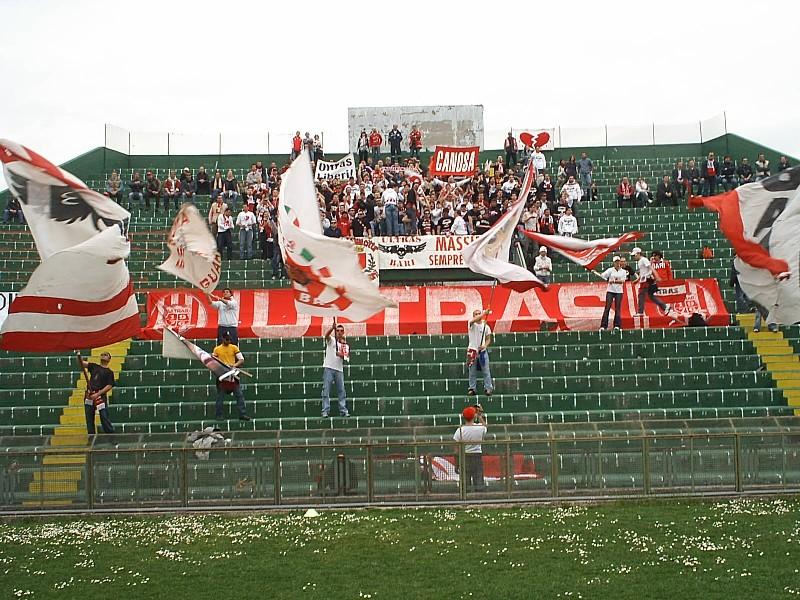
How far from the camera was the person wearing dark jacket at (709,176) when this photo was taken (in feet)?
126

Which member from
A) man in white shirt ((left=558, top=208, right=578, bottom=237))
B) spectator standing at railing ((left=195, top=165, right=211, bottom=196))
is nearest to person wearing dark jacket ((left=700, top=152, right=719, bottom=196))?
man in white shirt ((left=558, top=208, right=578, bottom=237))

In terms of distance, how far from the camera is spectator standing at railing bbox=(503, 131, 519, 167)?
42.0 meters

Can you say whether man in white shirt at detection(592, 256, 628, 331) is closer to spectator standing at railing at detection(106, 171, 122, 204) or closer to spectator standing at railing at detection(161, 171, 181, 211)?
spectator standing at railing at detection(161, 171, 181, 211)

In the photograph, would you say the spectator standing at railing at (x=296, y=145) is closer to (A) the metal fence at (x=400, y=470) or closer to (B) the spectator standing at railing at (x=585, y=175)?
(B) the spectator standing at railing at (x=585, y=175)

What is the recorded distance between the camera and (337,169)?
4009 centimetres

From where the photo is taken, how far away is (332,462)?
18688 millimetres

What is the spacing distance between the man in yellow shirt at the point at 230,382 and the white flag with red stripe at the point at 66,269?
5818mm

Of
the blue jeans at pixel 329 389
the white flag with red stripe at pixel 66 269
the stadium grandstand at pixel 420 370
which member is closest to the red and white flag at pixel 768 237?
the stadium grandstand at pixel 420 370

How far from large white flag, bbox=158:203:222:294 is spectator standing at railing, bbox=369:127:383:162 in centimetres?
2234

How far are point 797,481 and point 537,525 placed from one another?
4.49 metres

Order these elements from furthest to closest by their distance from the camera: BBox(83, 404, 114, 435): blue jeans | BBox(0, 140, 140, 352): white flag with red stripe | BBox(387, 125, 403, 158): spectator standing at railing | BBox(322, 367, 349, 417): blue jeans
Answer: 1. BBox(387, 125, 403, 158): spectator standing at railing
2. BBox(322, 367, 349, 417): blue jeans
3. BBox(83, 404, 114, 435): blue jeans
4. BBox(0, 140, 140, 352): white flag with red stripe

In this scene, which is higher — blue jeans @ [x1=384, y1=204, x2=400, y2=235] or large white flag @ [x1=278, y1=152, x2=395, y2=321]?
blue jeans @ [x1=384, y1=204, x2=400, y2=235]

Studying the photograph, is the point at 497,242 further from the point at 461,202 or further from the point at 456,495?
the point at 461,202

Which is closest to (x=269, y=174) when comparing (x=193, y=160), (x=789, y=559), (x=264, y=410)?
(x=193, y=160)
